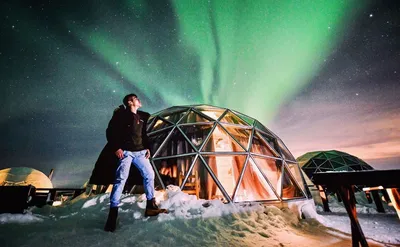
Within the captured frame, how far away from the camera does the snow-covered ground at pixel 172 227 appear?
8.82 feet

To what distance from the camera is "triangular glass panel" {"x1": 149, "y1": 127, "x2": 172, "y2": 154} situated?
701 centimetres

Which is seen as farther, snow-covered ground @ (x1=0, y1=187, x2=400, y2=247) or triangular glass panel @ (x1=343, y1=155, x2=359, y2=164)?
triangular glass panel @ (x1=343, y1=155, x2=359, y2=164)

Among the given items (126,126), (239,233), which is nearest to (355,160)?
(239,233)

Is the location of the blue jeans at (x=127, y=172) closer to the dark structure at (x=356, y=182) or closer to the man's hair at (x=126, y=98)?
the man's hair at (x=126, y=98)

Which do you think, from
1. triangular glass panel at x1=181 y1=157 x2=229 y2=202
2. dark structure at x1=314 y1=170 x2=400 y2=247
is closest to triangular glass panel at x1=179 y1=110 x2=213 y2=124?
triangular glass panel at x1=181 y1=157 x2=229 y2=202

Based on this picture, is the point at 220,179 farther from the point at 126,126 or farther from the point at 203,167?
the point at 126,126

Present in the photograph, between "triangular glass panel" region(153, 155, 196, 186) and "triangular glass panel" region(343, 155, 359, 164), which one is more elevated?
"triangular glass panel" region(343, 155, 359, 164)

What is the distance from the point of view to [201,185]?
19.6ft

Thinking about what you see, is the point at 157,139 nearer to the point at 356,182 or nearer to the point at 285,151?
the point at 356,182

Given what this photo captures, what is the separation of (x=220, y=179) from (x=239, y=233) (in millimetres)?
2746

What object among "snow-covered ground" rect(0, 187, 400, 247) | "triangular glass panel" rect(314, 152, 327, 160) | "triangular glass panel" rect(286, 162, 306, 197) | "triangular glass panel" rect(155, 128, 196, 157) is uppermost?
"triangular glass panel" rect(314, 152, 327, 160)

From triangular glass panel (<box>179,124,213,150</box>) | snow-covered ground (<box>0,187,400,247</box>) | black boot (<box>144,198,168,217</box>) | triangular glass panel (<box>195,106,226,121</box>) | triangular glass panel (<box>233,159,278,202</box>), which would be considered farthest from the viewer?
triangular glass panel (<box>195,106,226,121</box>)

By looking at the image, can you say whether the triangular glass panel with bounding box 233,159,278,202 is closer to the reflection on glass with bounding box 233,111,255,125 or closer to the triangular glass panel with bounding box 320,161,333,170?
the reflection on glass with bounding box 233,111,255,125

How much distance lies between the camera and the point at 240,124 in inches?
324
